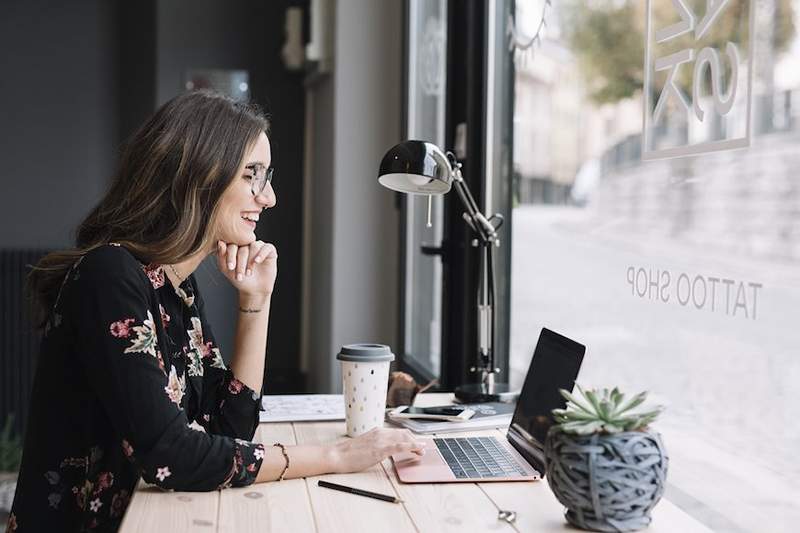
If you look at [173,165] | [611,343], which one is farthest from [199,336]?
[611,343]

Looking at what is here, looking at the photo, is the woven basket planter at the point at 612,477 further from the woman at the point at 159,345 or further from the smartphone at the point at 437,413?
the smartphone at the point at 437,413

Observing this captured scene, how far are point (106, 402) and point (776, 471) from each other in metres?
0.92

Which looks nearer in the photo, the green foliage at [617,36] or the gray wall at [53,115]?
the green foliage at [617,36]

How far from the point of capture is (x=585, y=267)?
1.99 m

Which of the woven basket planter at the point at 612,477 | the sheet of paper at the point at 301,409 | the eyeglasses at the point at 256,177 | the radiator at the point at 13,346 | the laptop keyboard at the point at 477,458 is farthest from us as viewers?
the radiator at the point at 13,346

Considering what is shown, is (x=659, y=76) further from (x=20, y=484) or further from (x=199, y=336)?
(x=20, y=484)

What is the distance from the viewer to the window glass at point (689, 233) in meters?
1.32

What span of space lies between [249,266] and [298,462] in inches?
17.0

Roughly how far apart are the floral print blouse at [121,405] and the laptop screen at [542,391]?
40 centimetres

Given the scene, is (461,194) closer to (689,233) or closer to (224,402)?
(689,233)

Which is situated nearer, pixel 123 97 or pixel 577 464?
pixel 577 464

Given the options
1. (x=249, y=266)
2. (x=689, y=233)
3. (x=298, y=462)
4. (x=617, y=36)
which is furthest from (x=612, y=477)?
(x=617, y=36)

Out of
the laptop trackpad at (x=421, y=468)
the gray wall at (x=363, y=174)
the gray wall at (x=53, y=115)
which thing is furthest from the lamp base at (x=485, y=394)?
the gray wall at (x=53, y=115)

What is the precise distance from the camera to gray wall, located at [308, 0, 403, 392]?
11.3 ft
